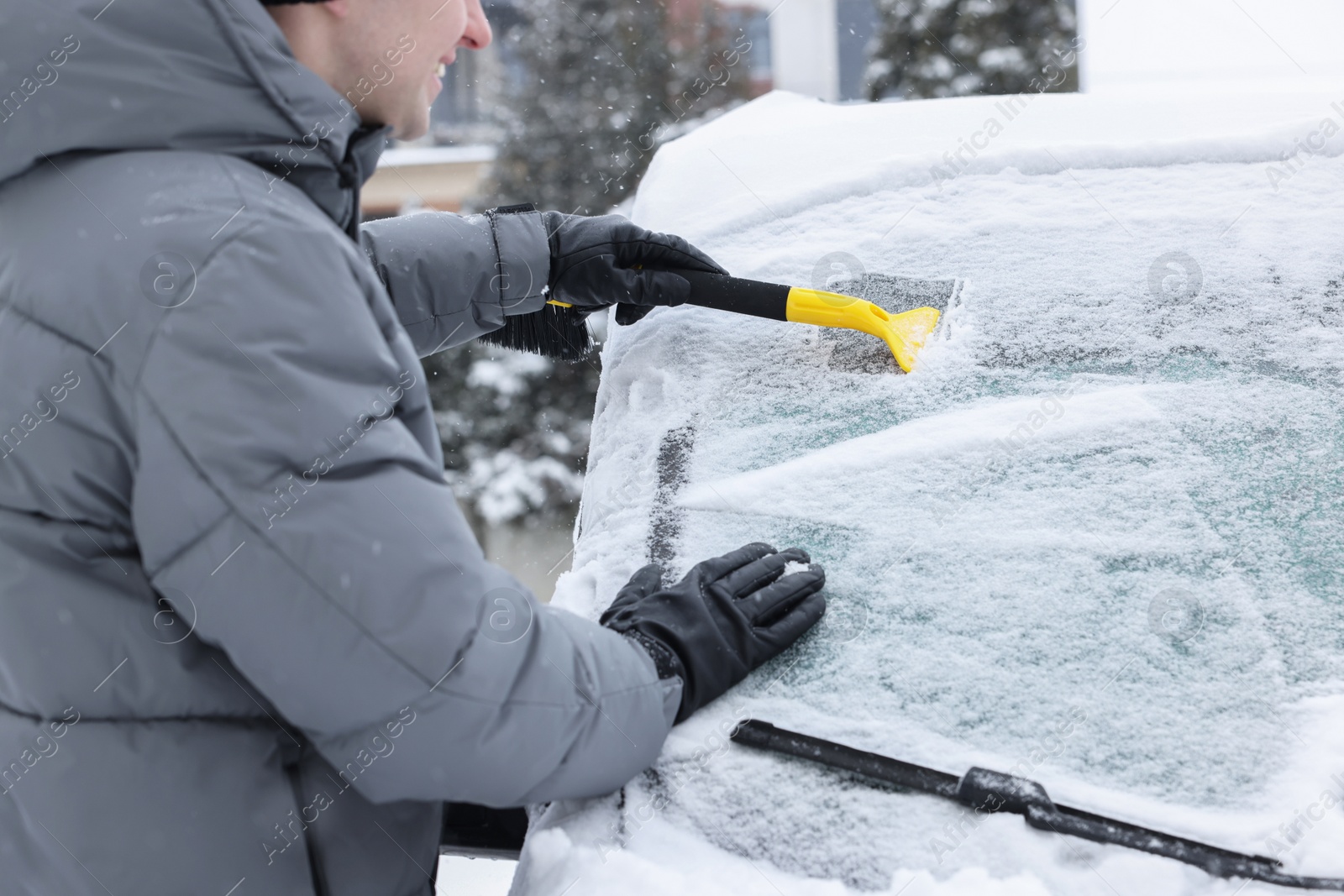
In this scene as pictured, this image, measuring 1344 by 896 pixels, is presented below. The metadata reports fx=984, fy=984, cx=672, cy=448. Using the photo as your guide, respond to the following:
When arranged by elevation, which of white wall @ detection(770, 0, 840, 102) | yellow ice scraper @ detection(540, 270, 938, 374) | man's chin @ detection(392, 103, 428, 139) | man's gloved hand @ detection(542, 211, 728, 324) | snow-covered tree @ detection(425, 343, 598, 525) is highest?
man's chin @ detection(392, 103, 428, 139)

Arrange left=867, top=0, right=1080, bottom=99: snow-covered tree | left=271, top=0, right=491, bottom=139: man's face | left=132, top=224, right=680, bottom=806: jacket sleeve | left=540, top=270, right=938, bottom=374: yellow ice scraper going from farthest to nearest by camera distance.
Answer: left=867, top=0, right=1080, bottom=99: snow-covered tree
left=540, top=270, right=938, bottom=374: yellow ice scraper
left=271, top=0, right=491, bottom=139: man's face
left=132, top=224, right=680, bottom=806: jacket sleeve

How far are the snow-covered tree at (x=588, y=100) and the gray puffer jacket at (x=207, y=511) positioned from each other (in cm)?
608

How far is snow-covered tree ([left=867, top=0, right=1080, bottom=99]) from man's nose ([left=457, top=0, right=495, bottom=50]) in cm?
720

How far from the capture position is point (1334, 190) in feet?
5.83

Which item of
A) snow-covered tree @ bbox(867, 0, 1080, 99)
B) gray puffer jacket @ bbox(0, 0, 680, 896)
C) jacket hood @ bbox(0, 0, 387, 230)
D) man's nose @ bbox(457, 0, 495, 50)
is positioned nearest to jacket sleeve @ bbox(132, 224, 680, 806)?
gray puffer jacket @ bbox(0, 0, 680, 896)

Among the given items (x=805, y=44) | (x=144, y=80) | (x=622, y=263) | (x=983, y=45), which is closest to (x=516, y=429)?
(x=983, y=45)

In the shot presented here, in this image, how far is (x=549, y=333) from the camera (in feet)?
6.77

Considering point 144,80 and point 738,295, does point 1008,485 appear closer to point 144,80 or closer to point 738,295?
point 738,295

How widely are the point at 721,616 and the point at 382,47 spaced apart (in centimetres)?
78

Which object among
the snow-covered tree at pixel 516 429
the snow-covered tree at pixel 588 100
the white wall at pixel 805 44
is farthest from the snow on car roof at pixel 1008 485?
the white wall at pixel 805 44

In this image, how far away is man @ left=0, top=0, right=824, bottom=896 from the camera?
90cm

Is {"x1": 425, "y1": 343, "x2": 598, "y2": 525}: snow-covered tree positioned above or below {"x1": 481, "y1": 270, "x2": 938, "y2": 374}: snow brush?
below

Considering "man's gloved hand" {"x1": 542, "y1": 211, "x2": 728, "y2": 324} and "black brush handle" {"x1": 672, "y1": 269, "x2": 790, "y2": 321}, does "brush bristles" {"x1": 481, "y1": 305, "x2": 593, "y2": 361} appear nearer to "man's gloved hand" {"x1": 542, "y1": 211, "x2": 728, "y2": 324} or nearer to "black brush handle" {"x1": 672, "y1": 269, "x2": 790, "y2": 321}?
"man's gloved hand" {"x1": 542, "y1": 211, "x2": 728, "y2": 324}

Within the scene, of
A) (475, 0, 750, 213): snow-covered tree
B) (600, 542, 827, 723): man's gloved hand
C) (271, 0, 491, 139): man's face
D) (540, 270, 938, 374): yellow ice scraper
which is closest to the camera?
(271, 0, 491, 139): man's face
